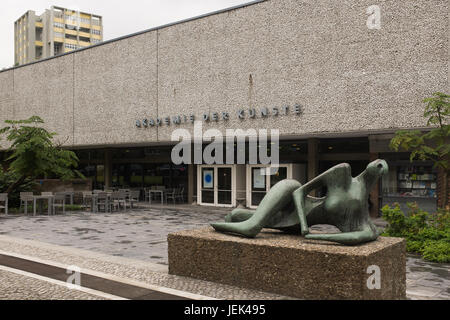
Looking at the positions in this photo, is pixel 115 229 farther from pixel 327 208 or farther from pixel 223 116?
pixel 327 208

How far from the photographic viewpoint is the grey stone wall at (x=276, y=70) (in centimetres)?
1352

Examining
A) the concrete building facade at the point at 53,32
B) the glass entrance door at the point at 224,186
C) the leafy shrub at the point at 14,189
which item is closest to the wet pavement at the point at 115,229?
the glass entrance door at the point at 224,186

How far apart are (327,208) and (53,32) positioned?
100401mm

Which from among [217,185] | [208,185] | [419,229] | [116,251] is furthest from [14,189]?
[419,229]

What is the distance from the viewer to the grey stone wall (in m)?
13.5

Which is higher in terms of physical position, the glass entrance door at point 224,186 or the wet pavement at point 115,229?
the glass entrance door at point 224,186

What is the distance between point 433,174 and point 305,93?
18.5 feet

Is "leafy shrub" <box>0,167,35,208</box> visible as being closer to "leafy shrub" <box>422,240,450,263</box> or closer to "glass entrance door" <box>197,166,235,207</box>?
"glass entrance door" <box>197,166,235,207</box>

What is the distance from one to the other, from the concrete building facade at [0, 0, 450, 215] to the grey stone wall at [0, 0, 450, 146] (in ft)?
0.12

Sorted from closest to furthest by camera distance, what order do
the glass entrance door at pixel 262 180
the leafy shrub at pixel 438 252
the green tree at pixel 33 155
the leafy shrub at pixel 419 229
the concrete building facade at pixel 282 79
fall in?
the leafy shrub at pixel 438 252, the leafy shrub at pixel 419 229, the concrete building facade at pixel 282 79, the green tree at pixel 33 155, the glass entrance door at pixel 262 180

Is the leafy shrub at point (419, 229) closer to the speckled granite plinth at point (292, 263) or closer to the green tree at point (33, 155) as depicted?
the speckled granite plinth at point (292, 263)

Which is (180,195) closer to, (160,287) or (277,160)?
(277,160)

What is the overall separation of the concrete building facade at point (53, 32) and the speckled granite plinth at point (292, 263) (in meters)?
97.0
